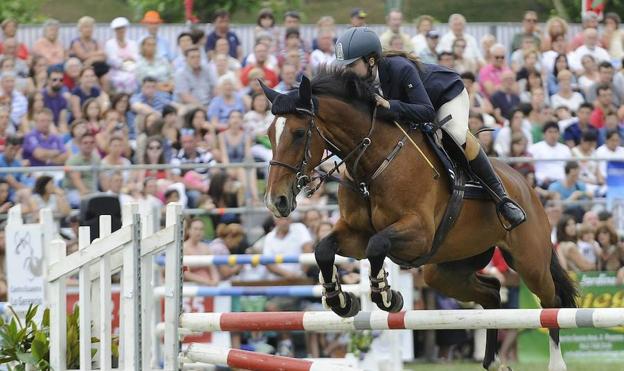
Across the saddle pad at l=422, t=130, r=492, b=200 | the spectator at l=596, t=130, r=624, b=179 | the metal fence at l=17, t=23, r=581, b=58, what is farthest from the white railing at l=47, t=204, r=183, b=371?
the metal fence at l=17, t=23, r=581, b=58

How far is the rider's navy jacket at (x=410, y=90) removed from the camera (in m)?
6.31

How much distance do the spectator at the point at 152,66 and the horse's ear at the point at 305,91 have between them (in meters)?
6.16

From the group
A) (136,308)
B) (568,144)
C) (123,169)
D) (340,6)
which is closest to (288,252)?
(123,169)

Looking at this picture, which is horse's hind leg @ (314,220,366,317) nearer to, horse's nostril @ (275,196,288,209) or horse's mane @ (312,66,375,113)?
horse's nostril @ (275,196,288,209)

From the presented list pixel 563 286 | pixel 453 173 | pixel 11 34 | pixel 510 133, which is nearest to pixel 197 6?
pixel 11 34

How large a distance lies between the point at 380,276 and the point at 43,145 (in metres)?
5.68

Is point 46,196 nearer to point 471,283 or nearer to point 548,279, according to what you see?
point 471,283

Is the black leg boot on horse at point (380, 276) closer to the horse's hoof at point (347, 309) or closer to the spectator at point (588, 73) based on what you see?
the horse's hoof at point (347, 309)

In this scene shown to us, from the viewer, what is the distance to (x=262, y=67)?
1233 centimetres

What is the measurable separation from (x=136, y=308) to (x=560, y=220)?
209 inches

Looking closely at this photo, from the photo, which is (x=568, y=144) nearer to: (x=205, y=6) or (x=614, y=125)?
(x=614, y=125)

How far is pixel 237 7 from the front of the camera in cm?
1952

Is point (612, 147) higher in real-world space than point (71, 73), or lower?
lower

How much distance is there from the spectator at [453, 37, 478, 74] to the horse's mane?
650cm
